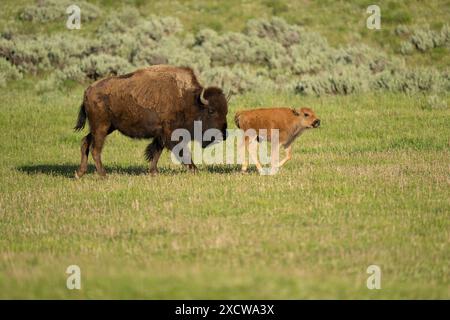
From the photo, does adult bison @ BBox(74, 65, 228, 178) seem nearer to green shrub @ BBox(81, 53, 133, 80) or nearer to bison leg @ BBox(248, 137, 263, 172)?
bison leg @ BBox(248, 137, 263, 172)

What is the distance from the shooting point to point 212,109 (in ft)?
44.9

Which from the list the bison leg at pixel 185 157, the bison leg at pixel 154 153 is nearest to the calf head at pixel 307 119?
the bison leg at pixel 185 157

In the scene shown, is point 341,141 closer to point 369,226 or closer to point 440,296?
point 369,226

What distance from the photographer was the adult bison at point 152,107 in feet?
44.3

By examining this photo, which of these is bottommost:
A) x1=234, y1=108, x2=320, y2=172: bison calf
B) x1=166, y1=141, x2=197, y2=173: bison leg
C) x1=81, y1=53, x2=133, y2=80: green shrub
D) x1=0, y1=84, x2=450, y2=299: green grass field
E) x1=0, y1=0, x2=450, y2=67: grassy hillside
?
x1=0, y1=84, x2=450, y2=299: green grass field

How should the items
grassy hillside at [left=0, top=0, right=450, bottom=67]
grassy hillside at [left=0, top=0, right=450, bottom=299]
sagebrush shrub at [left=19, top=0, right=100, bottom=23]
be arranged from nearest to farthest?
grassy hillside at [left=0, top=0, right=450, bottom=299] < grassy hillside at [left=0, top=0, right=450, bottom=67] < sagebrush shrub at [left=19, top=0, right=100, bottom=23]

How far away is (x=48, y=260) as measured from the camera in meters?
8.50

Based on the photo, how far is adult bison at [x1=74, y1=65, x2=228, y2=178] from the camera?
44.3ft

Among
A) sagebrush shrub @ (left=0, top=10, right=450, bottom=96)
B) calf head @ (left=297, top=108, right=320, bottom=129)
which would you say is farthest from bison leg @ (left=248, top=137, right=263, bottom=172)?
sagebrush shrub @ (left=0, top=10, right=450, bottom=96)

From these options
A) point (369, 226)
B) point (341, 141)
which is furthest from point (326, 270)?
point (341, 141)

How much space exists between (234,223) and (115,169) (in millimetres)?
5218

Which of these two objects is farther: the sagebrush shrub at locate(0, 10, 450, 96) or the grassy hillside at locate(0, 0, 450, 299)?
the sagebrush shrub at locate(0, 10, 450, 96)

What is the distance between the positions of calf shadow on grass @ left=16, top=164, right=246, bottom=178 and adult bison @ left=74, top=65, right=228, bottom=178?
500 millimetres

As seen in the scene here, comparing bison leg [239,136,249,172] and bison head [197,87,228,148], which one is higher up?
bison head [197,87,228,148]
